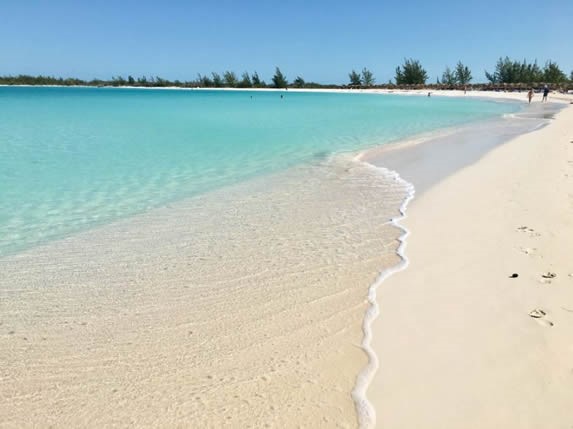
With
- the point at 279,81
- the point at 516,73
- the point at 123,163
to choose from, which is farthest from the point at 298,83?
the point at 123,163

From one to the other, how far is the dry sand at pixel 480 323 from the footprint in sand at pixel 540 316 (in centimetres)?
1

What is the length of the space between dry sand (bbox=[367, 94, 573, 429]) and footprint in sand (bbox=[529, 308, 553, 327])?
0.5 inches

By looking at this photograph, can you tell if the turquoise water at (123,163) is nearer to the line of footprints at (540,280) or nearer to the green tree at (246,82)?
the line of footprints at (540,280)

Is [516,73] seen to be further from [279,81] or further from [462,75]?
[279,81]

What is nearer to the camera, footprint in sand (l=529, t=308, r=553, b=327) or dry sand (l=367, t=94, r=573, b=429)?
dry sand (l=367, t=94, r=573, b=429)

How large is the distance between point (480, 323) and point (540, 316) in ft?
1.54

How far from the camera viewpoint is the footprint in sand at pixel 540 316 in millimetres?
2972

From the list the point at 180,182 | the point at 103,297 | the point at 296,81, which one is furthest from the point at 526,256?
the point at 296,81

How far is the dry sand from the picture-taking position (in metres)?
2.28

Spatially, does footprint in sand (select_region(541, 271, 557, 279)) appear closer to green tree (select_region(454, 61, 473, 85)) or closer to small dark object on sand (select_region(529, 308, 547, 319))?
small dark object on sand (select_region(529, 308, 547, 319))

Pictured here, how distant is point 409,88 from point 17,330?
9801cm

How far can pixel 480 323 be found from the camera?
3.07 m

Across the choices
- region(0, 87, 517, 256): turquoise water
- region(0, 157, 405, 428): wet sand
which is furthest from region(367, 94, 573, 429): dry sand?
region(0, 87, 517, 256): turquoise water

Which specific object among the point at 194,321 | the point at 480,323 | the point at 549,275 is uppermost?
the point at 549,275
